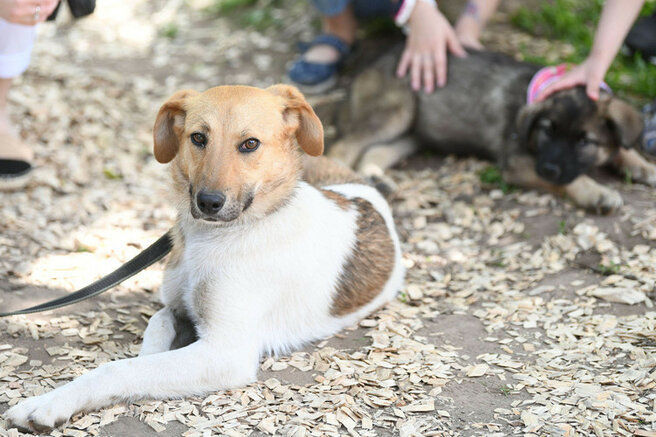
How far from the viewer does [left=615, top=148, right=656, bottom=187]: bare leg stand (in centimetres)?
501

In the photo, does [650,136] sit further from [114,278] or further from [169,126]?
[114,278]

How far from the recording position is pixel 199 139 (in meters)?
3.04

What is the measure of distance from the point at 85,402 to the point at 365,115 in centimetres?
371

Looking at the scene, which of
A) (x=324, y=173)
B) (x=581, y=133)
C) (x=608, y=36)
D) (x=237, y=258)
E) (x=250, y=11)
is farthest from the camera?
(x=250, y=11)

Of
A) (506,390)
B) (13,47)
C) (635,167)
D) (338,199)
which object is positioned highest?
(13,47)

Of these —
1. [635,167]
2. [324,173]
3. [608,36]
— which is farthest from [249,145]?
[635,167]

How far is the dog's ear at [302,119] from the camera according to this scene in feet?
10.6

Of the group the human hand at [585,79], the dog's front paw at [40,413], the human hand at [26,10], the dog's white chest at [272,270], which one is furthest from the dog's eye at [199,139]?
the human hand at [585,79]

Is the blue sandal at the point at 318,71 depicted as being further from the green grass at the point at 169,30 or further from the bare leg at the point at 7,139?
the bare leg at the point at 7,139

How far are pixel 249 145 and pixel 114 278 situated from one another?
0.92m

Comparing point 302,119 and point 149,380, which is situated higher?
point 302,119

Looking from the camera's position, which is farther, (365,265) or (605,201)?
(605,201)

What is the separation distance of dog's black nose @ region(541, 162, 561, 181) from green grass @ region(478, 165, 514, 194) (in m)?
0.42

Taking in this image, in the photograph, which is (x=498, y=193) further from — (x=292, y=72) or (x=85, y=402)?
(x=85, y=402)
